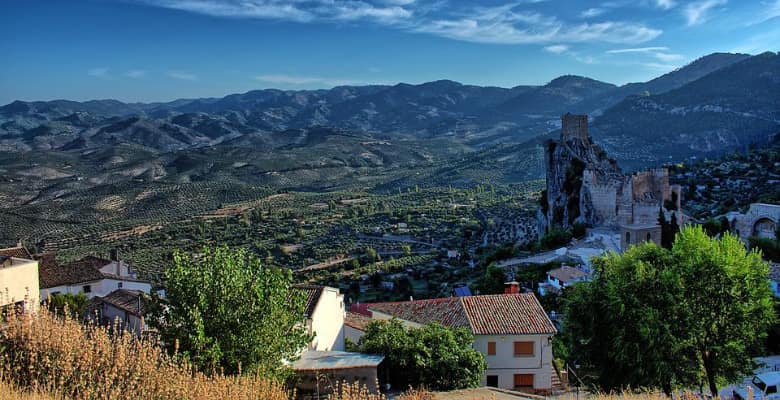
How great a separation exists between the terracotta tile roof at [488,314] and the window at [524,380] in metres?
1.36

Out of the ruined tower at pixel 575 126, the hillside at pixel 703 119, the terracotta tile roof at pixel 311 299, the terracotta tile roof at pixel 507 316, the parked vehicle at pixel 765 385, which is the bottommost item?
the parked vehicle at pixel 765 385

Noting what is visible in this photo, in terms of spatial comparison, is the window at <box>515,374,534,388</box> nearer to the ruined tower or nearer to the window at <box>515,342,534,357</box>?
the window at <box>515,342,534,357</box>

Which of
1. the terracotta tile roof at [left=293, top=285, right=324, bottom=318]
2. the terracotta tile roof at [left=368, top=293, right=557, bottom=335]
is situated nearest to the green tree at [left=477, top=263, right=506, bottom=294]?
the terracotta tile roof at [left=368, top=293, right=557, bottom=335]

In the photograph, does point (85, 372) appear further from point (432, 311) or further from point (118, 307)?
point (118, 307)

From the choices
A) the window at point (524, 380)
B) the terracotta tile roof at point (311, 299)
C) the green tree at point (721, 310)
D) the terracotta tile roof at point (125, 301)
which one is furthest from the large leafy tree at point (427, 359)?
the terracotta tile roof at point (125, 301)

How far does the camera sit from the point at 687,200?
55594 mm

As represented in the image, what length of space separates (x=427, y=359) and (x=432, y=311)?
6220 millimetres

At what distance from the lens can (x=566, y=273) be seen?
33375 millimetres

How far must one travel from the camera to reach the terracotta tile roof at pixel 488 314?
1962cm

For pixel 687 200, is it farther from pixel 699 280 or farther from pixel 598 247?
pixel 699 280

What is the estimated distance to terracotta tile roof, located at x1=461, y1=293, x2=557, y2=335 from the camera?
1953cm

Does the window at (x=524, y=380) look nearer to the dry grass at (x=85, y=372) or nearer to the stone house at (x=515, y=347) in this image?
the stone house at (x=515, y=347)

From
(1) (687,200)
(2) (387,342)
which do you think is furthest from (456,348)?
(1) (687,200)

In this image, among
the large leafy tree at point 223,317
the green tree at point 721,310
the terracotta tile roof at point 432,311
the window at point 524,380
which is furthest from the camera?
the terracotta tile roof at point 432,311
